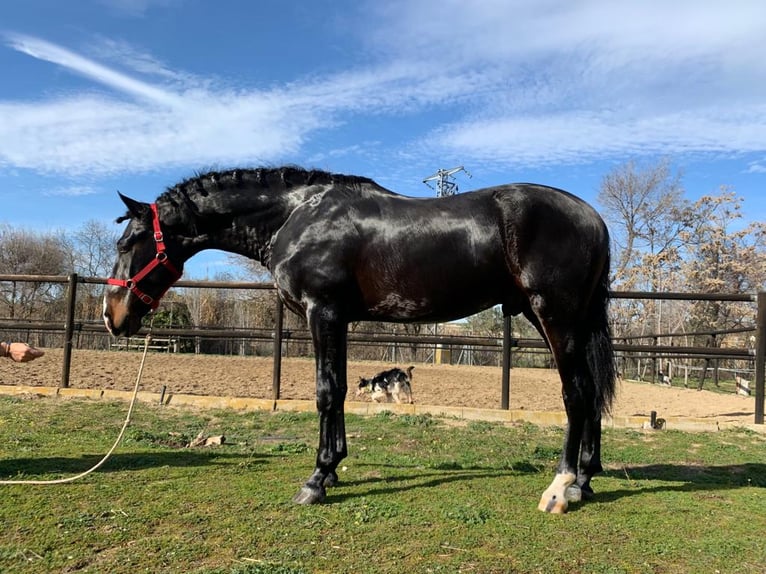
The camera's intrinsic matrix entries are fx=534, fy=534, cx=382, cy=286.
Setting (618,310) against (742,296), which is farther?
(618,310)

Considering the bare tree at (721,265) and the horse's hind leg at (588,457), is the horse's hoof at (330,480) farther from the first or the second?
the bare tree at (721,265)

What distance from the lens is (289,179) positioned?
377 cm

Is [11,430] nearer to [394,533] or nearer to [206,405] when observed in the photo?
[206,405]

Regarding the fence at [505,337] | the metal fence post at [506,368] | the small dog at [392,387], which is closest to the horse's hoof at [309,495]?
the fence at [505,337]

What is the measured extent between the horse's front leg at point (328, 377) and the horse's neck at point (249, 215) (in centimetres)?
72

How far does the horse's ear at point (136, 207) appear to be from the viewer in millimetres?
3520

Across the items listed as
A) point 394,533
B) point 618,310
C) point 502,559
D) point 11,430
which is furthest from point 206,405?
point 618,310

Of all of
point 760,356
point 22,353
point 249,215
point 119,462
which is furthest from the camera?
point 760,356

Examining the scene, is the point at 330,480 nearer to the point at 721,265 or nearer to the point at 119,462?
the point at 119,462

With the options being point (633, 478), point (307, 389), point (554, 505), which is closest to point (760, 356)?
point (633, 478)

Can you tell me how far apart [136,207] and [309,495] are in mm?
2166

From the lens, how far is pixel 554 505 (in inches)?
122

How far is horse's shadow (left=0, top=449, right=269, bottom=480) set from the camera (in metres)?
3.58

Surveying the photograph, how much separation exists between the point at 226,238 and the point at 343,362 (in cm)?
122
